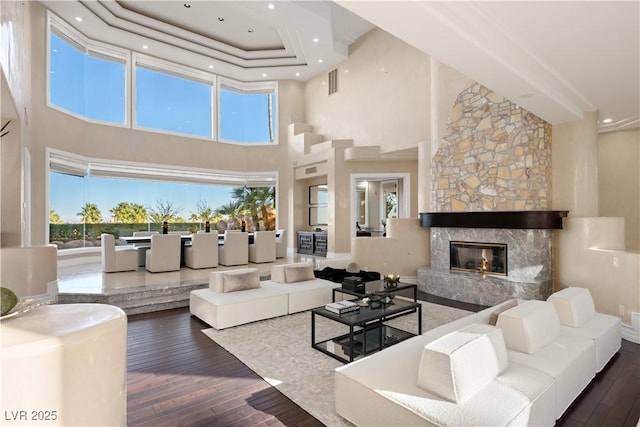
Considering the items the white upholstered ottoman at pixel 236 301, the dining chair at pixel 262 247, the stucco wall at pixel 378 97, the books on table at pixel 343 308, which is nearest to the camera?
the books on table at pixel 343 308

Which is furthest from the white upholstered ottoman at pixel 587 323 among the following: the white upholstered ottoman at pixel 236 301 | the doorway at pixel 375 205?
the doorway at pixel 375 205

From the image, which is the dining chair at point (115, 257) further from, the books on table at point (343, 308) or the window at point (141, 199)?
the books on table at point (343, 308)

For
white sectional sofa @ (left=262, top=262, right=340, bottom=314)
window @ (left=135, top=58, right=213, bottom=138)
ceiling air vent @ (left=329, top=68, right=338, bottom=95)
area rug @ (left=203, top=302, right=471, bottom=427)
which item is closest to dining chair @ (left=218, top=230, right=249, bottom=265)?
white sectional sofa @ (left=262, top=262, right=340, bottom=314)

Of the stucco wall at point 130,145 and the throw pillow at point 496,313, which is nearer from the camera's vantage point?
the throw pillow at point 496,313

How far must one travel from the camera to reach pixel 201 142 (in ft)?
35.2

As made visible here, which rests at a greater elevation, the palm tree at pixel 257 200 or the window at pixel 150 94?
the window at pixel 150 94

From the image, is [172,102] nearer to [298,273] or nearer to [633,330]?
[298,273]

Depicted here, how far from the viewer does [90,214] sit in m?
8.99

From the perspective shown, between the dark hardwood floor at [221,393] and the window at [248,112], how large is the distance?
A: 879cm

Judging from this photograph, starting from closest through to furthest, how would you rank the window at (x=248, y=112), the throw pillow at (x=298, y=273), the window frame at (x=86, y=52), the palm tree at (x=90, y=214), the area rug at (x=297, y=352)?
the area rug at (x=297, y=352) < the throw pillow at (x=298, y=273) < the window frame at (x=86, y=52) < the palm tree at (x=90, y=214) < the window at (x=248, y=112)

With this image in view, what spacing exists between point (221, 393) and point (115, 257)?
544cm

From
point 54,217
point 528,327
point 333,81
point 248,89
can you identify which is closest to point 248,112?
point 248,89

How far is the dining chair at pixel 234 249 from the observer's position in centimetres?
768

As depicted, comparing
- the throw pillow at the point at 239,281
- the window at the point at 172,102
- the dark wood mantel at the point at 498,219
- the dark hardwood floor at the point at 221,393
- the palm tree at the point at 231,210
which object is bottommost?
the dark hardwood floor at the point at 221,393
